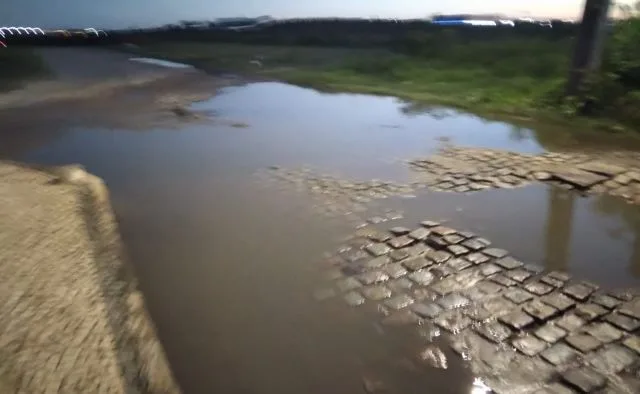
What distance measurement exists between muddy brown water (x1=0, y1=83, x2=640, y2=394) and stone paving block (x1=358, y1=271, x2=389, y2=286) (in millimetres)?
389

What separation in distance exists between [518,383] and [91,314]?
104 inches

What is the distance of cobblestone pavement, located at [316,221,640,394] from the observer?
340 cm

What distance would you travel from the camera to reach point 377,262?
482 centimetres

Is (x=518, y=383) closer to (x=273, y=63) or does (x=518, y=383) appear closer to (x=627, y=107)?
(x=627, y=107)

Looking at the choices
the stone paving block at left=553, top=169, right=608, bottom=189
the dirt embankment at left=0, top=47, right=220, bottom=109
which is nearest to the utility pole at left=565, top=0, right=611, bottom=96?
the stone paving block at left=553, top=169, right=608, bottom=189

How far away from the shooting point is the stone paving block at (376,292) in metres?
4.29

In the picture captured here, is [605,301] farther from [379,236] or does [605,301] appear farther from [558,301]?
[379,236]

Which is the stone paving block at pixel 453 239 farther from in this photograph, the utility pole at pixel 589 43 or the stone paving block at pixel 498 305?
the utility pole at pixel 589 43

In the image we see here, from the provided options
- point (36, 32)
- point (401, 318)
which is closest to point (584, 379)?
point (401, 318)

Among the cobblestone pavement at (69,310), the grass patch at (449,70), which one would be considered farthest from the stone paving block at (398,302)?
the grass patch at (449,70)

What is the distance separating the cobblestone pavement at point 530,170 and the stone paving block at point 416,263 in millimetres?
1895

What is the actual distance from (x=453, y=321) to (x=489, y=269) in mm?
859

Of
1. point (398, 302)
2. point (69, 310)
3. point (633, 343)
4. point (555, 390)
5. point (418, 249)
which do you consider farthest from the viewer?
point (418, 249)

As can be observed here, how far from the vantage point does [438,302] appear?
13.7 feet
